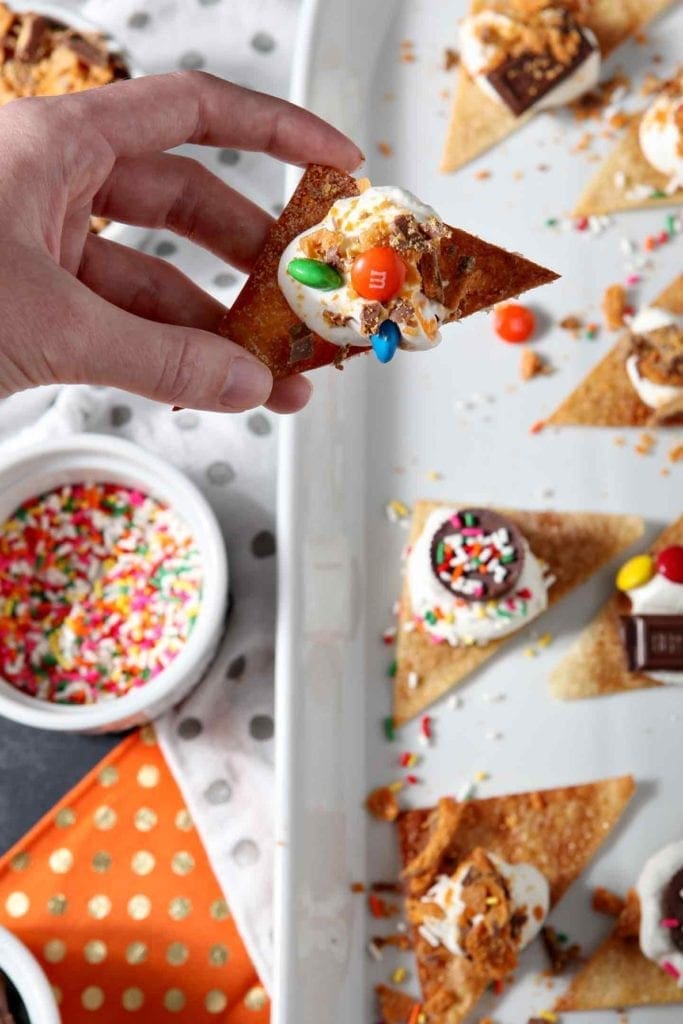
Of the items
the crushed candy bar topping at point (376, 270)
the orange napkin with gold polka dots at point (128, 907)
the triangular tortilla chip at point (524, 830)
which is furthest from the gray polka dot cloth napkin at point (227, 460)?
the crushed candy bar topping at point (376, 270)

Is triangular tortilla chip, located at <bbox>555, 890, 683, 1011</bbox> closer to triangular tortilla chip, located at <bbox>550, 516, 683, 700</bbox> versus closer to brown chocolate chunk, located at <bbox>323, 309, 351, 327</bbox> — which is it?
triangular tortilla chip, located at <bbox>550, 516, 683, 700</bbox>

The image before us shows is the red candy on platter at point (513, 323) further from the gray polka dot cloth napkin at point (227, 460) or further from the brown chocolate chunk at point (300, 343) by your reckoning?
the brown chocolate chunk at point (300, 343)

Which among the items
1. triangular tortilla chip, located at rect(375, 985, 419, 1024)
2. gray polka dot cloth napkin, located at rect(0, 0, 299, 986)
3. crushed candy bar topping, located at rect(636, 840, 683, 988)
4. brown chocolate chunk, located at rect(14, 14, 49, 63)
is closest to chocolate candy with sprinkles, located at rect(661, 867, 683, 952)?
crushed candy bar topping, located at rect(636, 840, 683, 988)

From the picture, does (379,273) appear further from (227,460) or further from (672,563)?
(672,563)

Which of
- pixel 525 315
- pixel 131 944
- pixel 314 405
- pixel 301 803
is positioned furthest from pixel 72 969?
pixel 525 315

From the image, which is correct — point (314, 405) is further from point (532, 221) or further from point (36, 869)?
point (36, 869)

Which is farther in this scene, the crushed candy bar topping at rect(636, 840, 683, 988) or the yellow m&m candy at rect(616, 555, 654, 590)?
the yellow m&m candy at rect(616, 555, 654, 590)
